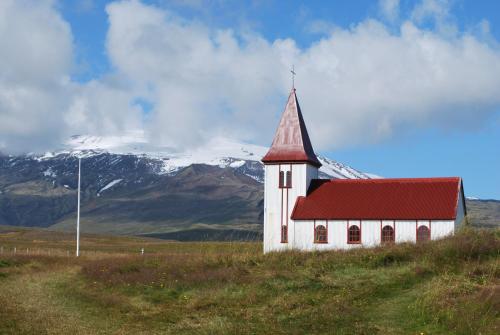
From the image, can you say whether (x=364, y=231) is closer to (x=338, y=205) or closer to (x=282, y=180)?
(x=338, y=205)

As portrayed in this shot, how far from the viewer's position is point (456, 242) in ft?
91.7

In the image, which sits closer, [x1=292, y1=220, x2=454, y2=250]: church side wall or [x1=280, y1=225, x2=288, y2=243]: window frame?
[x1=292, y1=220, x2=454, y2=250]: church side wall

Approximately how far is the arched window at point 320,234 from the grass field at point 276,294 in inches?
607

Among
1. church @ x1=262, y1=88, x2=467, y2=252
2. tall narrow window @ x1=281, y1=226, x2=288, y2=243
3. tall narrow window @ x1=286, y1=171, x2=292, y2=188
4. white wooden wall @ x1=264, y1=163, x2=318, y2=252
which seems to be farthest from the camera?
tall narrow window @ x1=286, y1=171, x2=292, y2=188

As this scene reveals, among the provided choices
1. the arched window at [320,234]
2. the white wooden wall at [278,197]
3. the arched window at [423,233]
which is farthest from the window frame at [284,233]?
the arched window at [423,233]

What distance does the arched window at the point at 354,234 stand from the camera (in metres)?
47.1

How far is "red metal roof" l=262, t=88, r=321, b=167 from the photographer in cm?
5097

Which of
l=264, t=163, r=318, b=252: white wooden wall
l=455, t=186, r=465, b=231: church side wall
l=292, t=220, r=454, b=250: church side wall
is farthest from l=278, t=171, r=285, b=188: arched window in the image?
l=455, t=186, r=465, b=231: church side wall

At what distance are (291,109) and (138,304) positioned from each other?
3145 cm

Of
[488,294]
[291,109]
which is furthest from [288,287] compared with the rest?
[291,109]

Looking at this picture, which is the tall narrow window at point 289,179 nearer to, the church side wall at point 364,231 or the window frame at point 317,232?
the church side wall at point 364,231

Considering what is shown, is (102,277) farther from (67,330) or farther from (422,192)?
(422,192)

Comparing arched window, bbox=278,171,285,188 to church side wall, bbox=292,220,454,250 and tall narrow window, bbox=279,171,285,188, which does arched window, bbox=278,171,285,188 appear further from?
church side wall, bbox=292,220,454,250

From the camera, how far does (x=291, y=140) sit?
51.7 meters
